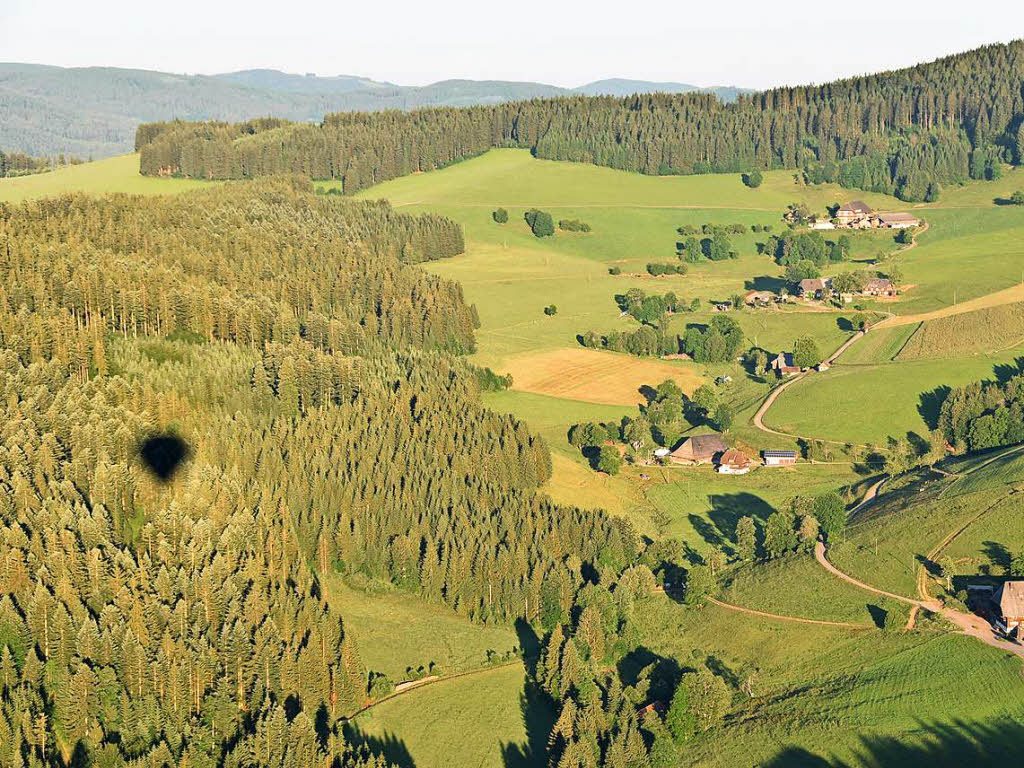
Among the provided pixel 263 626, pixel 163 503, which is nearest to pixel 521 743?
pixel 263 626

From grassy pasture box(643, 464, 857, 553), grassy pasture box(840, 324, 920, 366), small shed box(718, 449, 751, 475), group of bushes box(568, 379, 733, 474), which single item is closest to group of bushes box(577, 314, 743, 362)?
grassy pasture box(840, 324, 920, 366)

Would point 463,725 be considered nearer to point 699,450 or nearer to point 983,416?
point 699,450

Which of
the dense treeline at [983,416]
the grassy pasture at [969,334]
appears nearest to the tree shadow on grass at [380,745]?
the dense treeline at [983,416]

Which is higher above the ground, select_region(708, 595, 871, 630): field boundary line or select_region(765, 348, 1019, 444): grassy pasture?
select_region(765, 348, 1019, 444): grassy pasture

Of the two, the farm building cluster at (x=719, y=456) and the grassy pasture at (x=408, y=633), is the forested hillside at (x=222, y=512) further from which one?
the farm building cluster at (x=719, y=456)

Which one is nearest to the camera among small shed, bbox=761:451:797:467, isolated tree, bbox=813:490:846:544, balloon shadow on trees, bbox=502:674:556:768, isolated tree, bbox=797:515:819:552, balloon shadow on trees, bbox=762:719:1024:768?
balloon shadow on trees, bbox=762:719:1024:768

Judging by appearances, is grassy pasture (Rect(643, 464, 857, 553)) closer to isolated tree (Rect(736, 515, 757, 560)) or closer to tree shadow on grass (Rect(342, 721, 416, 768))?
isolated tree (Rect(736, 515, 757, 560))
